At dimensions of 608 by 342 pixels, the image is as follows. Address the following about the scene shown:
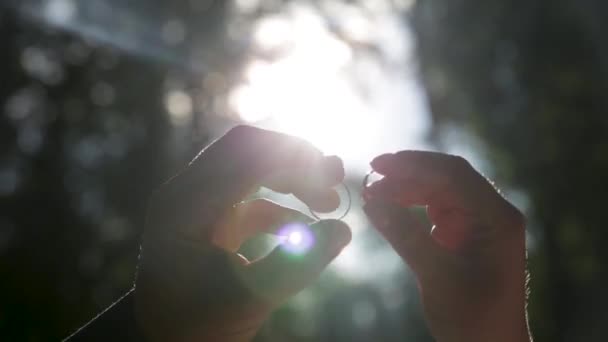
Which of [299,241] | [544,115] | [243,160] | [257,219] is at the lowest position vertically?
[544,115]

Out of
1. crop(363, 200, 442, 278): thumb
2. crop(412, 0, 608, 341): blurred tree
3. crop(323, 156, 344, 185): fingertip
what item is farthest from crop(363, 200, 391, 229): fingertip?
crop(412, 0, 608, 341): blurred tree

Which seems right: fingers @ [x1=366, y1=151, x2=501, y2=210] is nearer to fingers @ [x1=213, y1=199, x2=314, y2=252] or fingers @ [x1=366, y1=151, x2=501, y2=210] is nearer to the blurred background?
fingers @ [x1=213, y1=199, x2=314, y2=252]

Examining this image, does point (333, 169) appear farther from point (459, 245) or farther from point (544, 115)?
point (544, 115)

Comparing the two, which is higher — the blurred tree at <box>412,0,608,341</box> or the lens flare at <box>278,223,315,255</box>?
the lens flare at <box>278,223,315,255</box>

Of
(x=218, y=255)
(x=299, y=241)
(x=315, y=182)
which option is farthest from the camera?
(x=315, y=182)

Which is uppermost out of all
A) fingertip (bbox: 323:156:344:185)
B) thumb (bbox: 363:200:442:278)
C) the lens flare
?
fingertip (bbox: 323:156:344:185)

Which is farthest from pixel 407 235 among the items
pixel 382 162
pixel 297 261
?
pixel 297 261

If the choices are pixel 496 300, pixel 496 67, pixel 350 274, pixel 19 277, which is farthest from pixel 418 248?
pixel 350 274

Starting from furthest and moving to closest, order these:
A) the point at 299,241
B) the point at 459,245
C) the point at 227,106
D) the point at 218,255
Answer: the point at 227,106 → the point at 459,245 → the point at 299,241 → the point at 218,255
